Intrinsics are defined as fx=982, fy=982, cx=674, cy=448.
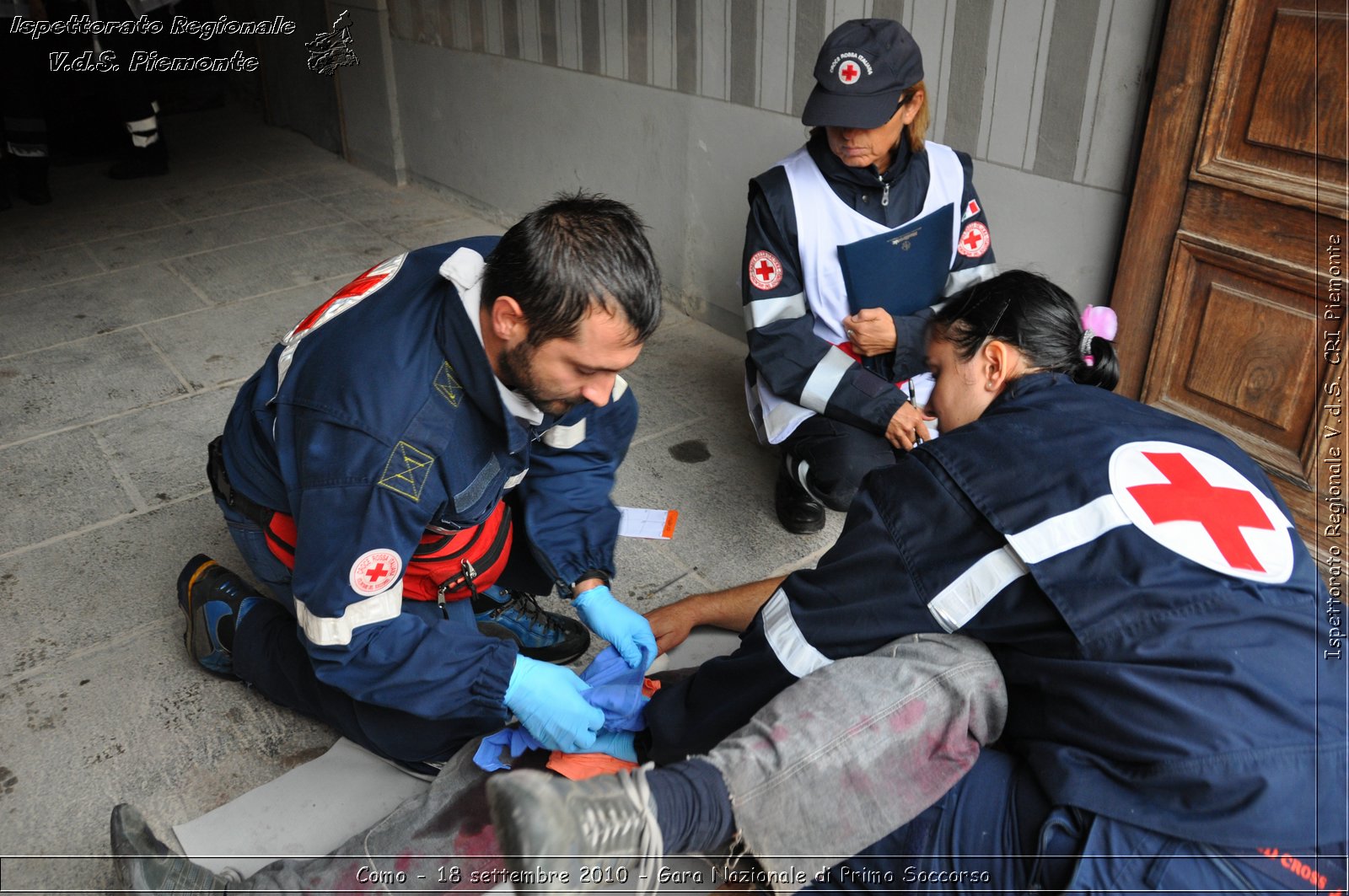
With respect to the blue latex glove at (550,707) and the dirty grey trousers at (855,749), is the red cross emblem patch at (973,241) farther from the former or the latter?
the blue latex glove at (550,707)

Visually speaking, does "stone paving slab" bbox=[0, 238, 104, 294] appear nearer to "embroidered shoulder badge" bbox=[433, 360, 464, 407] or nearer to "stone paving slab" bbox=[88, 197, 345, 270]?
"stone paving slab" bbox=[88, 197, 345, 270]

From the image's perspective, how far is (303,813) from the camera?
1.85 m

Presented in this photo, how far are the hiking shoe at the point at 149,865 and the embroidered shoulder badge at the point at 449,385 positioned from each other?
0.86 metres

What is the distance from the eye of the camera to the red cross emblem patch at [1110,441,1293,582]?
1281mm

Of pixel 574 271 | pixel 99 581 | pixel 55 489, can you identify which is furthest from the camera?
pixel 55 489

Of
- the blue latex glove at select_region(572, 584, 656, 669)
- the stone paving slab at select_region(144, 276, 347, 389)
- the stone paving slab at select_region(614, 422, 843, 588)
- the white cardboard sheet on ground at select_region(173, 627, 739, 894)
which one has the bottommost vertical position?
the stone paving slab at select_region(614, 422, 843, 588)

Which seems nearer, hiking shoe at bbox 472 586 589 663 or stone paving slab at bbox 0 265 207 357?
hiking shoe at bbox 472 586 589 663

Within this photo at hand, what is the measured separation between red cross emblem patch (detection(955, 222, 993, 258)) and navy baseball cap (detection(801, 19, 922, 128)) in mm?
456

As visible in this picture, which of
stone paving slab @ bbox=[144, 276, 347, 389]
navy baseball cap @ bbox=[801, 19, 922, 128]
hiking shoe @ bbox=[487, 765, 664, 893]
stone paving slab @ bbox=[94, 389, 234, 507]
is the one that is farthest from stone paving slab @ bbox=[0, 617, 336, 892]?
navy baseball cap @ bbox=[801, 19, 922, 128]

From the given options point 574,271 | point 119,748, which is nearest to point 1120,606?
point 574,271

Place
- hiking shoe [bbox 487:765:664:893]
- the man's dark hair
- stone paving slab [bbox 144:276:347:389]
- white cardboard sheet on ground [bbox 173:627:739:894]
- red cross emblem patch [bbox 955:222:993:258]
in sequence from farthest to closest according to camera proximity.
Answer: stone paving slab [bbox 144:276:347:389]
red cross emblem patch [bbox 955:222:993:258]
white cardboard sheet on ground [bbox 173:627:739:894]
the man's dark hair
hiking shoe [bbox 487:765:664:893]

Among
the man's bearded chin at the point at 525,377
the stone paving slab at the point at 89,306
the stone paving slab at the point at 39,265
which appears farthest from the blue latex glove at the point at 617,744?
the stone paving slab at the point at 39,265

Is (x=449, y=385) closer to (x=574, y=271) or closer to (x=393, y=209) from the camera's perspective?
(x=574, y=271)

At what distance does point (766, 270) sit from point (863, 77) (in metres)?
0.55
